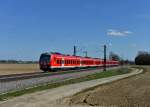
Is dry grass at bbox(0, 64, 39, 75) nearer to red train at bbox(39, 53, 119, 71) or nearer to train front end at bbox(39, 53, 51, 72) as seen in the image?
train front end at bbox(39, 53, 51, 72)

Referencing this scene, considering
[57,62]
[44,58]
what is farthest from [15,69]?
[44,58]

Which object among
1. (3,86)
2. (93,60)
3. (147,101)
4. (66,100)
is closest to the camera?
(147,101)

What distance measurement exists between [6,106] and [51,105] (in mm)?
1947

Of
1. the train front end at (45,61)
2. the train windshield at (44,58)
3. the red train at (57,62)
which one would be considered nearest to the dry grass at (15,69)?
the train front end at (45,61)

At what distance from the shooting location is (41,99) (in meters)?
20.6

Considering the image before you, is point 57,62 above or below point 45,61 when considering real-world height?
below

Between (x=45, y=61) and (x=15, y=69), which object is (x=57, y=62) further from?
(x=15, y=69)

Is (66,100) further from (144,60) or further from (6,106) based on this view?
(144,60)

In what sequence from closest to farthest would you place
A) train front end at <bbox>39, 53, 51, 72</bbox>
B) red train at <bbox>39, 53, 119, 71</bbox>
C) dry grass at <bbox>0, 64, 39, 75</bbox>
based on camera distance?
1. train front end at <bbox>39, 53, 51, 72</bbox>
2. red train at <bbox>39, 53, 119, 71</bbox>
3. dry grass at <bbox>0, 64, 39, 75</bbox>

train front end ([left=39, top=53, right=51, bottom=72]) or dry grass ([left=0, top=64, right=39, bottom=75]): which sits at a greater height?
train front end ([left=39, top=53, right=51, bottom=72])

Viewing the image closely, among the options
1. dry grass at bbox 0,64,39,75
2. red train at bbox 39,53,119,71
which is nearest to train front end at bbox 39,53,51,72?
red train at bbox 39,53,119,71

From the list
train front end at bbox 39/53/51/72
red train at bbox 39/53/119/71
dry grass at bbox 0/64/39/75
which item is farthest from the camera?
dry grass at bbox 0/64/39/75

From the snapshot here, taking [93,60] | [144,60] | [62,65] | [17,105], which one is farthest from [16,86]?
[144,60]

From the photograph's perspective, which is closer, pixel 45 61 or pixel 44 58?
pixel 45 61
